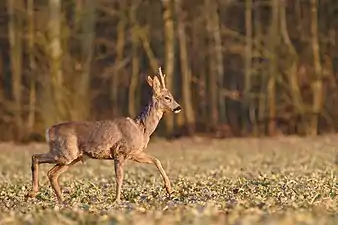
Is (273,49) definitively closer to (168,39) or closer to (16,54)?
(168,39)

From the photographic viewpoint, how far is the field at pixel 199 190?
10742 mm

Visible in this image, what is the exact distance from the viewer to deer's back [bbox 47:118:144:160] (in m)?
15.2

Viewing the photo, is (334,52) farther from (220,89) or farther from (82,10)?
(82,10)

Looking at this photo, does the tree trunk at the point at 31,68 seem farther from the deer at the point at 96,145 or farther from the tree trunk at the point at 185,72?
the deer at the point at 96,145

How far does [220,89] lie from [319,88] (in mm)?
4074

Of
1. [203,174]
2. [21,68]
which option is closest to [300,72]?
[21,68]

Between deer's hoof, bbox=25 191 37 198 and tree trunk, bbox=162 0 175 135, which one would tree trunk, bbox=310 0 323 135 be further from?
deer's hoof, bbox=25 191 37 198

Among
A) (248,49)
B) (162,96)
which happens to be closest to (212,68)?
(248,49)

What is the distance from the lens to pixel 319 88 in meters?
38.5

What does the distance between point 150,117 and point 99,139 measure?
41.3 inches

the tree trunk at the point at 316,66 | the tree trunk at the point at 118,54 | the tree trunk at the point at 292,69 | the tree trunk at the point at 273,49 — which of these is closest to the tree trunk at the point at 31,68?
the tree trunk at the point at 118,54

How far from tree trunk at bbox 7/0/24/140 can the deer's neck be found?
22095 millimetres

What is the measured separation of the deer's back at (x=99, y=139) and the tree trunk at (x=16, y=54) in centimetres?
2248

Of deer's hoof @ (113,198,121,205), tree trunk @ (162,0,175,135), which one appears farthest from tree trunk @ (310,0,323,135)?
deer's hoof @ (113,198,121,205)
